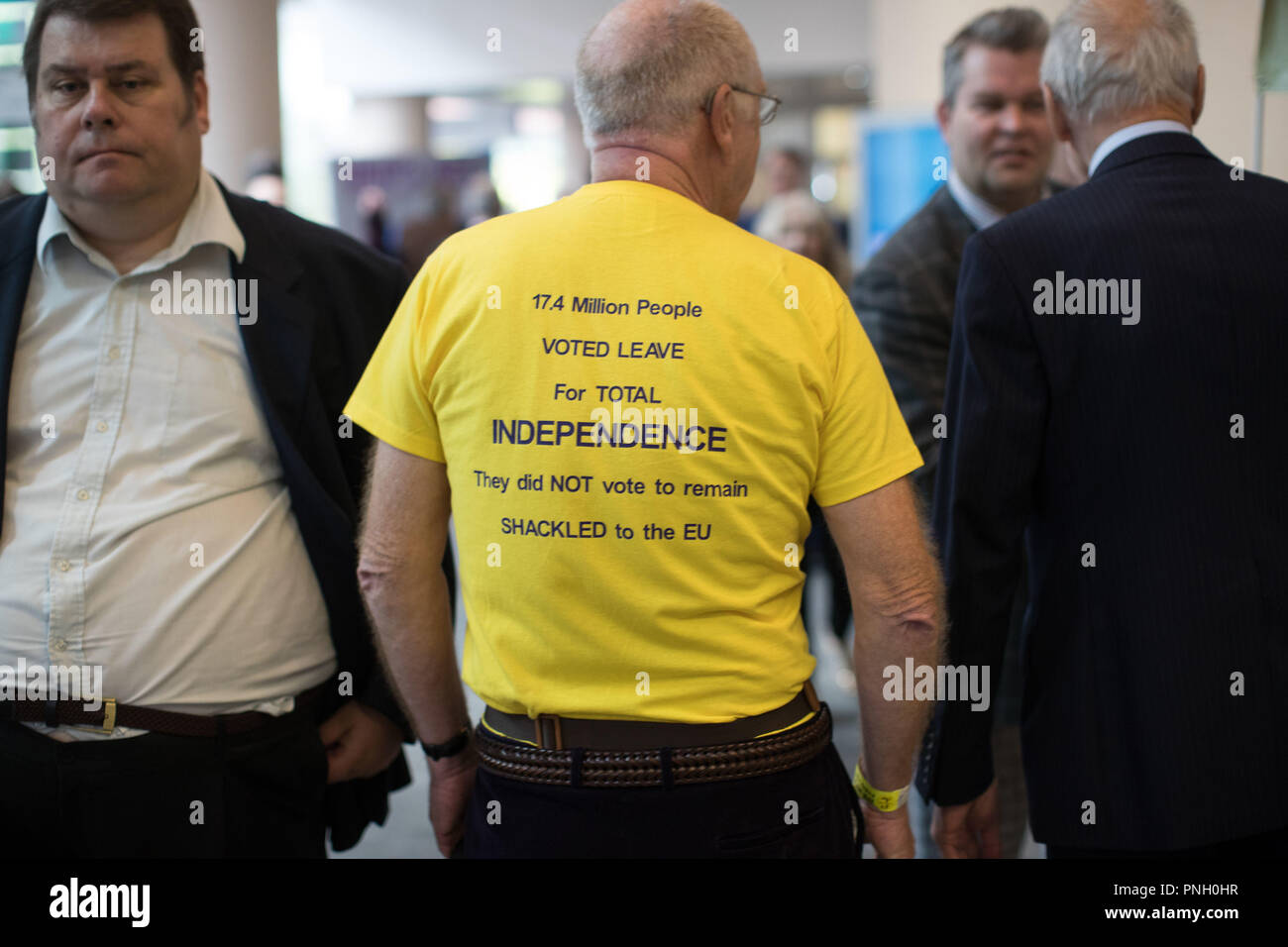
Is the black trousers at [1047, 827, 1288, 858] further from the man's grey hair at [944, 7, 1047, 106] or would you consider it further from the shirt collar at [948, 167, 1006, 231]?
the man's grey hair at [944, 7, 1047, 106]

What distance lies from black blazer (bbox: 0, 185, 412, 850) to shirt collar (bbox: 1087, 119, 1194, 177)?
1.24 metres

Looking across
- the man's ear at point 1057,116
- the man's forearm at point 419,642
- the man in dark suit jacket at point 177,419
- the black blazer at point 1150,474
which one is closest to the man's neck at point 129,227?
the man in dark suit jacket at point 177,419

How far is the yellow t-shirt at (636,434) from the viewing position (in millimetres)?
1461

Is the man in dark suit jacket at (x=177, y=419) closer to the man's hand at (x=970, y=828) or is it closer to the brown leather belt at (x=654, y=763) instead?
the brown leather belt at (x=654, y=763)

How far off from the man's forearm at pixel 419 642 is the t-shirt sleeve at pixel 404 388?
0.19 metres

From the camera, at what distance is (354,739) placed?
2100mm

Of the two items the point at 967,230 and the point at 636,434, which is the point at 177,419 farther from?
the point at 967,230

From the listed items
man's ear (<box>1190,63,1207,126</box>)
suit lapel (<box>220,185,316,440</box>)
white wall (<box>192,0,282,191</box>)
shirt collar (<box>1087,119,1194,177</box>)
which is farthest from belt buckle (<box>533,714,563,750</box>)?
white wall (<box>192,0,282,191</box>)

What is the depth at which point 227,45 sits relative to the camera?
7.13 m

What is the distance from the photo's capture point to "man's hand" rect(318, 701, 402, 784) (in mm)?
2092

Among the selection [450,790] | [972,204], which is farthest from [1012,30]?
[450,790]

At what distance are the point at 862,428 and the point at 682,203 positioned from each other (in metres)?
0.37

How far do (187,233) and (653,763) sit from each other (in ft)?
3.95
